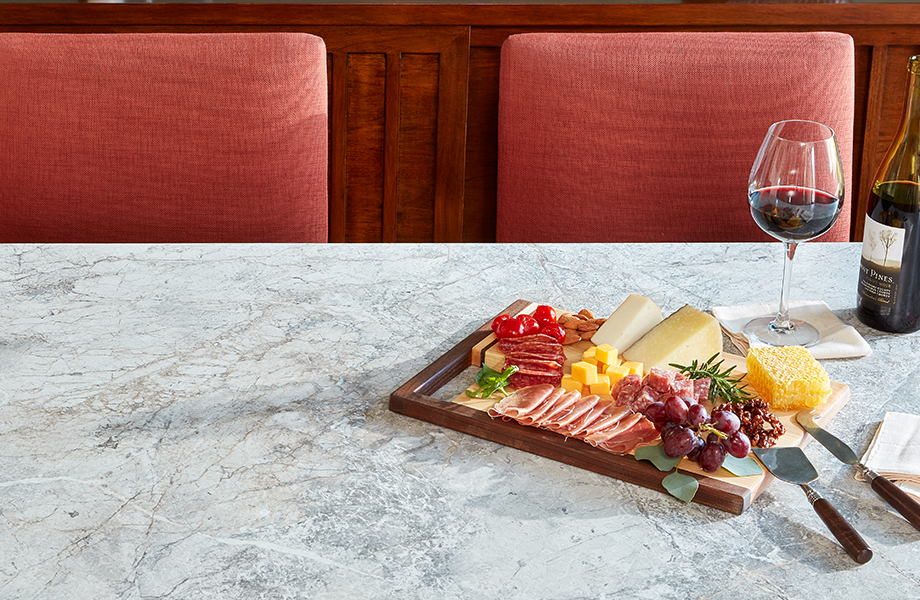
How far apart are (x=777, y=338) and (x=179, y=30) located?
154 cm

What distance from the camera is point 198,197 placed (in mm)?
1571

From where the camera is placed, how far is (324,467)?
823 mm

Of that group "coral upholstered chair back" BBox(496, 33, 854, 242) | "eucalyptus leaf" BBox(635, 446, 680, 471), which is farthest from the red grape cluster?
"coral upholstered chair back" BBox(496, 33, 854, 242)

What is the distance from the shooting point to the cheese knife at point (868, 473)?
0.75m

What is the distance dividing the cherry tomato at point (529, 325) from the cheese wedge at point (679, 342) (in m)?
0.10

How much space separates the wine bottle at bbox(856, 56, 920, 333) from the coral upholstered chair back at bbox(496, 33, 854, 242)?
1.55 ft

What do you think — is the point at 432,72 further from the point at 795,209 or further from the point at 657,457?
the point at 657,457

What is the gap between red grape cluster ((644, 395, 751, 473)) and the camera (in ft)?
2.57

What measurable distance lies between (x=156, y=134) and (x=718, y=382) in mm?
1045

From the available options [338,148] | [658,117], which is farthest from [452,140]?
[658,117]

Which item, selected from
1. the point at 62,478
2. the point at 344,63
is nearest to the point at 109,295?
the point at 62,478

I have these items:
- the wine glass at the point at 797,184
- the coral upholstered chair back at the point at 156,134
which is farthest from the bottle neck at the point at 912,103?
the coral upholstered chair back at the point at 156,134

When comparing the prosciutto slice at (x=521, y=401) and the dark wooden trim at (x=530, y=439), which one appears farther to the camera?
the prosciutto slice at (x=521, y=401)

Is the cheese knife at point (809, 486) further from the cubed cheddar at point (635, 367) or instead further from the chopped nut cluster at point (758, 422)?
the cubed cheddar at point (635, 367)
